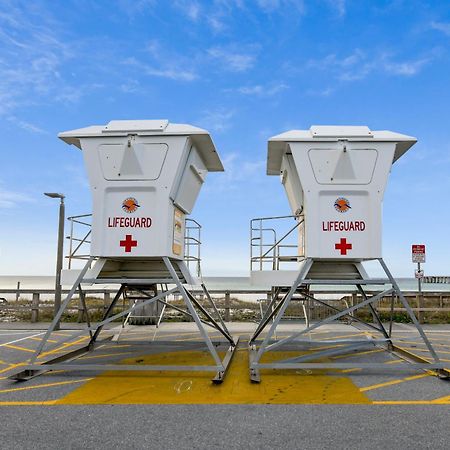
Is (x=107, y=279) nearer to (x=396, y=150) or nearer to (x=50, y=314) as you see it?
(x=396, y=150)

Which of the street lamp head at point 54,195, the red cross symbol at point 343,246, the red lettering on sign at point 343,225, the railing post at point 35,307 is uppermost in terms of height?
the street lamp head at point 54,195

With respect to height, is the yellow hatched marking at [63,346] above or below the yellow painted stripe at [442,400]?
below

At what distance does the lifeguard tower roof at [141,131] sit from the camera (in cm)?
681

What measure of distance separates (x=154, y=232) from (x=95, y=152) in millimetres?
1731

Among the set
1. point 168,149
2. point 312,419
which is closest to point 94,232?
point 168,149

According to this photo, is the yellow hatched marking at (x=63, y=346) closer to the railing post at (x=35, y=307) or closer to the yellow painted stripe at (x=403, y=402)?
the railing post at (x=35, y=307)

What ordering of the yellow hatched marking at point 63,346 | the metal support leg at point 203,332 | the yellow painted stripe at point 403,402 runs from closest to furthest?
the yellow painted stripe at point 403,402 → the metal support leg at point 203,332 → the yellow hatched marking at point 63,346

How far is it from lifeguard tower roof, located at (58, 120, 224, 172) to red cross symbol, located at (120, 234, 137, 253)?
1740mm

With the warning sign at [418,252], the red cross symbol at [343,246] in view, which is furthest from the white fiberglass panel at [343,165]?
the warning sign at [418,252]

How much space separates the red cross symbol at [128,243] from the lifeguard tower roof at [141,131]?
5.71 ft

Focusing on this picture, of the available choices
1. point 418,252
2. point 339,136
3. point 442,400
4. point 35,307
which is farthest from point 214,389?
point 418,252

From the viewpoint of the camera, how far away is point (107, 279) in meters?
7.02

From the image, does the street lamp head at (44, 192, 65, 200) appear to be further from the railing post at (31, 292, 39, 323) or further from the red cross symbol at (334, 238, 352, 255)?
the red cross symbol at (334, 238, 352, 255)

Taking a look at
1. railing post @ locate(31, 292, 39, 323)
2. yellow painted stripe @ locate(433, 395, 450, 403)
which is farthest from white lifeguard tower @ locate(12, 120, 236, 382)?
railing post @ locate(31, 292, 39, 323)
